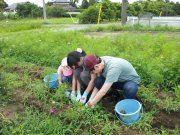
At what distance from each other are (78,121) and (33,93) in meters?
1.29

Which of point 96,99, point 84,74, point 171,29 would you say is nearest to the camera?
point 96,99

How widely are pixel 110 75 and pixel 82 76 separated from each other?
742 millimetres

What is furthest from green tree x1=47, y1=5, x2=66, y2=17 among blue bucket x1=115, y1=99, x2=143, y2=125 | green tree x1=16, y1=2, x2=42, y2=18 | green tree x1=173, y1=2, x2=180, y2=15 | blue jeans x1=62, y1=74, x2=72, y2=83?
blue bucket x1=115, y1=99, x2=143, y2=125

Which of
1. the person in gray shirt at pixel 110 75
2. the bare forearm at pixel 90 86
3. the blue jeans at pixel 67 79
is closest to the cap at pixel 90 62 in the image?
the person in gray shirt at pixel 110 75

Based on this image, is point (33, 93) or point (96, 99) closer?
point (96, 99)

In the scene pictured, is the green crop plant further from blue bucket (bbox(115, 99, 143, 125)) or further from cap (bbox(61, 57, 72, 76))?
cap (bbox(61, 57, 72, 76))

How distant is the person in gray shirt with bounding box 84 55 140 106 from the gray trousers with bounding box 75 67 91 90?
28 cm

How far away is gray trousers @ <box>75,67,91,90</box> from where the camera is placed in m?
4.27

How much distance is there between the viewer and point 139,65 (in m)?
5.11

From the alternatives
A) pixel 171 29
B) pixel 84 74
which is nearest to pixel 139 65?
pixel 84 74

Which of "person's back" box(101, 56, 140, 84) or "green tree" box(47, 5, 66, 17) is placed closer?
"person's back" box(101, 56, 140, 84)

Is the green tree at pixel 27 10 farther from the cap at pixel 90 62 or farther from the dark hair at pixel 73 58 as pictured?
the cap at pixel 90 62

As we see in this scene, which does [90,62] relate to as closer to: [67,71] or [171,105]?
[67,71]

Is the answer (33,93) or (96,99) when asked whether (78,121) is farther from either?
(33,93)
